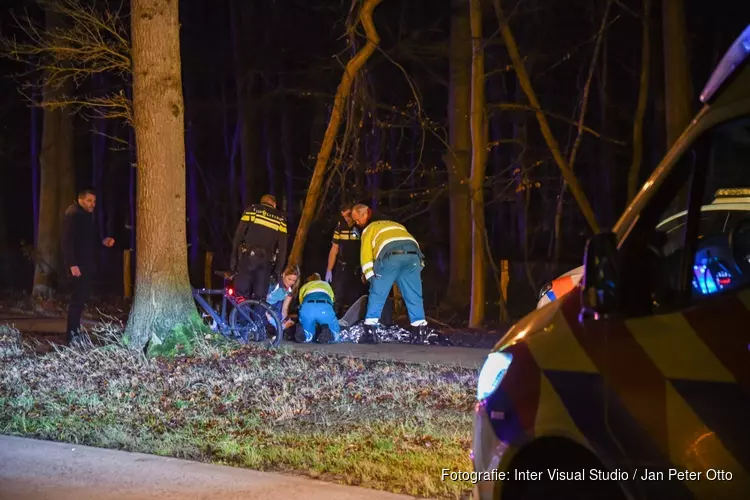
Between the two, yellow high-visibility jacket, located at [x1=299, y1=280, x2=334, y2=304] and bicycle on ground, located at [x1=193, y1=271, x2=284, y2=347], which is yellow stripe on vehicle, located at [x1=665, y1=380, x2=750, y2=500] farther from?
bicycle on ground, located at [x1=193, y1=271, x2=284, y2=347]

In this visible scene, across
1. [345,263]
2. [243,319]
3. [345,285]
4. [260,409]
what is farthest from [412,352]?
[260,409]

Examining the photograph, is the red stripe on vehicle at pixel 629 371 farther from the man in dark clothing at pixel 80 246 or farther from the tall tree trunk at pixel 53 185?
the tall tree trunk at pixel 53 185

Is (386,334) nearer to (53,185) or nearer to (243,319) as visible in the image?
(243,319)

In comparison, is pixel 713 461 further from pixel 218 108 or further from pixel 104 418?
pixel 218 108

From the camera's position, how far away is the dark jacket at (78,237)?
10961mm

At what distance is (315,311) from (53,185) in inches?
440

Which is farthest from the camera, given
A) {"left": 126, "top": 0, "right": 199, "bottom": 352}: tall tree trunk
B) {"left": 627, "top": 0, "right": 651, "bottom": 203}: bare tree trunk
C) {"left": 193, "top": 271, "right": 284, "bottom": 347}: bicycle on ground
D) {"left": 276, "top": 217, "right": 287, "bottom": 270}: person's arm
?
{"left": 627, "top": 0, "right": 651, "bottom": 203}: bare tree trunk

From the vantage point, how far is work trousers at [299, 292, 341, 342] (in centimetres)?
1119

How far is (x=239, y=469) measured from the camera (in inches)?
235

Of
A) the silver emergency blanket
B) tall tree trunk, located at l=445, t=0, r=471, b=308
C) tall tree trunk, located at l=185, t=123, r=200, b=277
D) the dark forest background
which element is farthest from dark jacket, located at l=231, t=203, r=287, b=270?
tall tree trunk, located at l=185, t=123, r=200, b=277

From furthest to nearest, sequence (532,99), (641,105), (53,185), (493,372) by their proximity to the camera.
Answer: (53,185) < (641,105) < (532,99) < (493,372)

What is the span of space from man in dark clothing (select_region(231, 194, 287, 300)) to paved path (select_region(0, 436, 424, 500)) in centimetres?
512

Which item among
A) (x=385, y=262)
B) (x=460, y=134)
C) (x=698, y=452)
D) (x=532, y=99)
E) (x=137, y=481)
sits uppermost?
(x=532, y=99)

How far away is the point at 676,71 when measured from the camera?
46.6 feet
